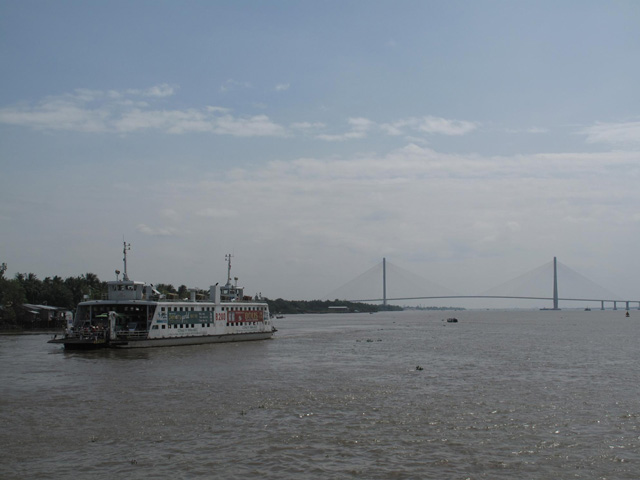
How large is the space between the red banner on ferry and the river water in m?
22.5

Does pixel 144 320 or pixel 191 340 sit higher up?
pixel 144 320

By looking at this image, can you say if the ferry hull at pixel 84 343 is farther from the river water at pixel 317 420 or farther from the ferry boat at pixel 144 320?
the river water at pixel 317 420

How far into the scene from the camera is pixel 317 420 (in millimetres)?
25781

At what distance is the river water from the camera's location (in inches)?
750

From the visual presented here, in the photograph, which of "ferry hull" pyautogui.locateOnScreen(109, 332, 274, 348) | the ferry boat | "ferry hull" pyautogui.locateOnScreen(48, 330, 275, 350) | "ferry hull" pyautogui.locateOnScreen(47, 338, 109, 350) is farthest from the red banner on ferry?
"ferry hull" pyautogui.locateOnScreen(47, 338, 109, 350)

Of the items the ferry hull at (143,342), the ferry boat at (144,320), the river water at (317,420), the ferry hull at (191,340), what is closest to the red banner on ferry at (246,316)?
the ferry boat at (144,320)

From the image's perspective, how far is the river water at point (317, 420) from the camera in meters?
19.1

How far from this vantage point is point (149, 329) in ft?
190

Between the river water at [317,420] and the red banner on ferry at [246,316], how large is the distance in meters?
22.5

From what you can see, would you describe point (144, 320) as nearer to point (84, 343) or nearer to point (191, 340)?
point (191, 340)

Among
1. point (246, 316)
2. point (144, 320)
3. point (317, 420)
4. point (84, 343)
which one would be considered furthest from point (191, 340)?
point (317, 420)

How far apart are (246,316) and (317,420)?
1892 inches

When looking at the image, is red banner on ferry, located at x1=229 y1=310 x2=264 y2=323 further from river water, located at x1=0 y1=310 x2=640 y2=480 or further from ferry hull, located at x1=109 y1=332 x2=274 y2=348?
river water, located at x1=0 y1=310 x2=640 y2=480

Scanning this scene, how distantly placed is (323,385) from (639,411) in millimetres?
17179
